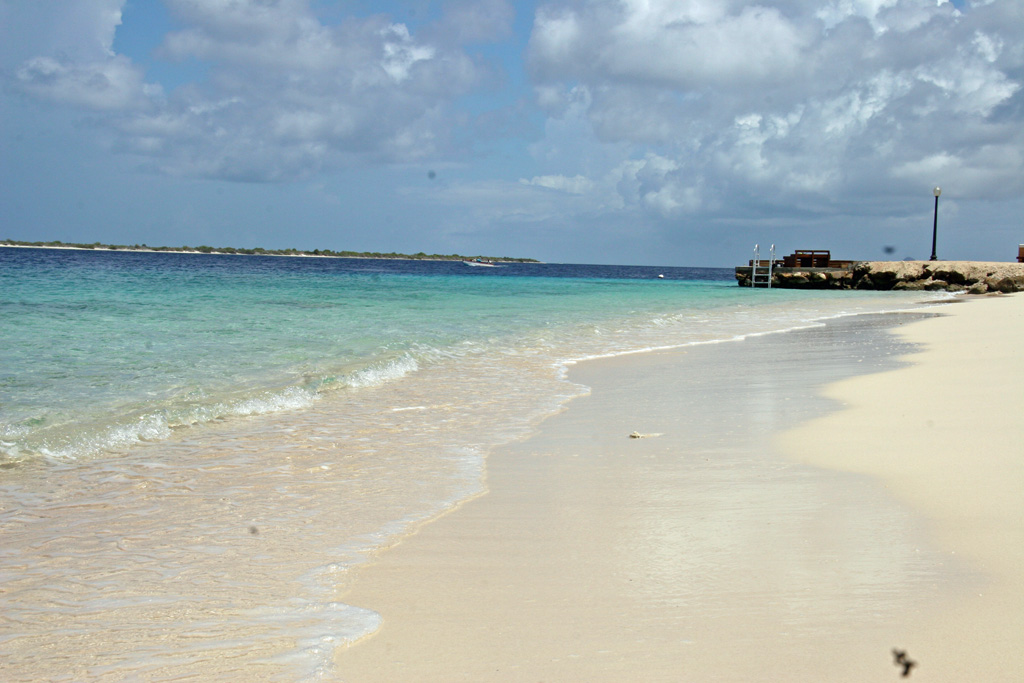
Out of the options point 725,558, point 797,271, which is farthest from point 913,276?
point 725,558

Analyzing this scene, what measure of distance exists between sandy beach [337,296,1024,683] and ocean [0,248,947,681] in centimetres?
33

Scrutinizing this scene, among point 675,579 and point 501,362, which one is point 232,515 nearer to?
point 675,579

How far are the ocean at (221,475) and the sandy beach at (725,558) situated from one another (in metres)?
0.33

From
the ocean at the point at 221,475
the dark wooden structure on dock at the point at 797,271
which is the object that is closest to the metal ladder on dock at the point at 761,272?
the dark wooden structure on dock at the point at 797,271

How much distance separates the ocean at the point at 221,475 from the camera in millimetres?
2697

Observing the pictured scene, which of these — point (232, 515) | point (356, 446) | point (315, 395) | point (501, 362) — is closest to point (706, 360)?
point (501, 362)

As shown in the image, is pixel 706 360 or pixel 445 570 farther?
pixel 706 360

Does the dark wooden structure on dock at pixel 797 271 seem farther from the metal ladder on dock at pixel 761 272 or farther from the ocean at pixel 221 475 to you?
the ocean at pixel 221 475

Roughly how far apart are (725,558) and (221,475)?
319 cm

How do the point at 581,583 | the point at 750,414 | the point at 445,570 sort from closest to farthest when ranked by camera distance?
1. the point at 581,583
2. the point at 445,570
3. the point at 750,414

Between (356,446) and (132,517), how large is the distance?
1.84 meters

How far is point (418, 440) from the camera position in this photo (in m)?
5.84

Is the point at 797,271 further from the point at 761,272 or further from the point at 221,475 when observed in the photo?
the point at 221,475

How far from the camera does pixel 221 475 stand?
4.84 meters
